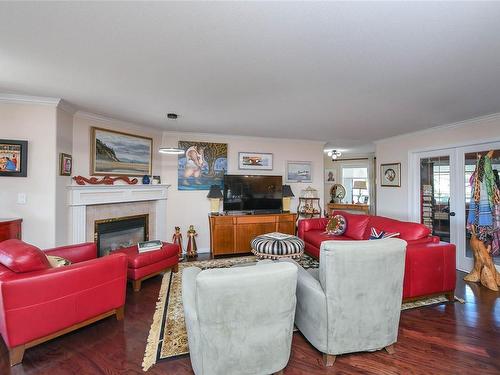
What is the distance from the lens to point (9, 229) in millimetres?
2711

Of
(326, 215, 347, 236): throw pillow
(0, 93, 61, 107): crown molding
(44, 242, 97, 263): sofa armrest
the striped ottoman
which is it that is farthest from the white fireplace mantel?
(326, 215, 347, 236): throw pillow

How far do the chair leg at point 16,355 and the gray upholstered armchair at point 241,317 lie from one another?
4.39ft

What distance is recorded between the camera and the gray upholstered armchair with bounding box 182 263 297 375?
1451 millimetres

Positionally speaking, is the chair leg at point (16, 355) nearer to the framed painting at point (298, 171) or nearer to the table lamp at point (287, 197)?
the table lamp at point (287, 197)

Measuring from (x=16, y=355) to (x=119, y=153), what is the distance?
2.86 meters

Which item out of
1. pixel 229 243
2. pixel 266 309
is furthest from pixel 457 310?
pixel 229 243

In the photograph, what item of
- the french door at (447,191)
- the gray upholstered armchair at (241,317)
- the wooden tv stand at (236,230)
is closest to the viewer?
the gray upholstered armchair at (241,317)

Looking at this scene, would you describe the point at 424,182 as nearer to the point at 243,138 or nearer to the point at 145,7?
the point at 243,138

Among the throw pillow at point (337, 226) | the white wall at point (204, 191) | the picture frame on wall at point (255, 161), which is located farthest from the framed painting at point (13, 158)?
the throw pillow at point (337, 226)

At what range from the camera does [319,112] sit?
11.2 ft

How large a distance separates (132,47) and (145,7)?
0.50m

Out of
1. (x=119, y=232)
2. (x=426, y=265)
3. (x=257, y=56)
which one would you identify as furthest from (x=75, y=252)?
(x=426, y=265)

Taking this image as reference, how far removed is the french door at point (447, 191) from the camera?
391cm

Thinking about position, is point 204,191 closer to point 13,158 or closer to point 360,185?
point 13,158
